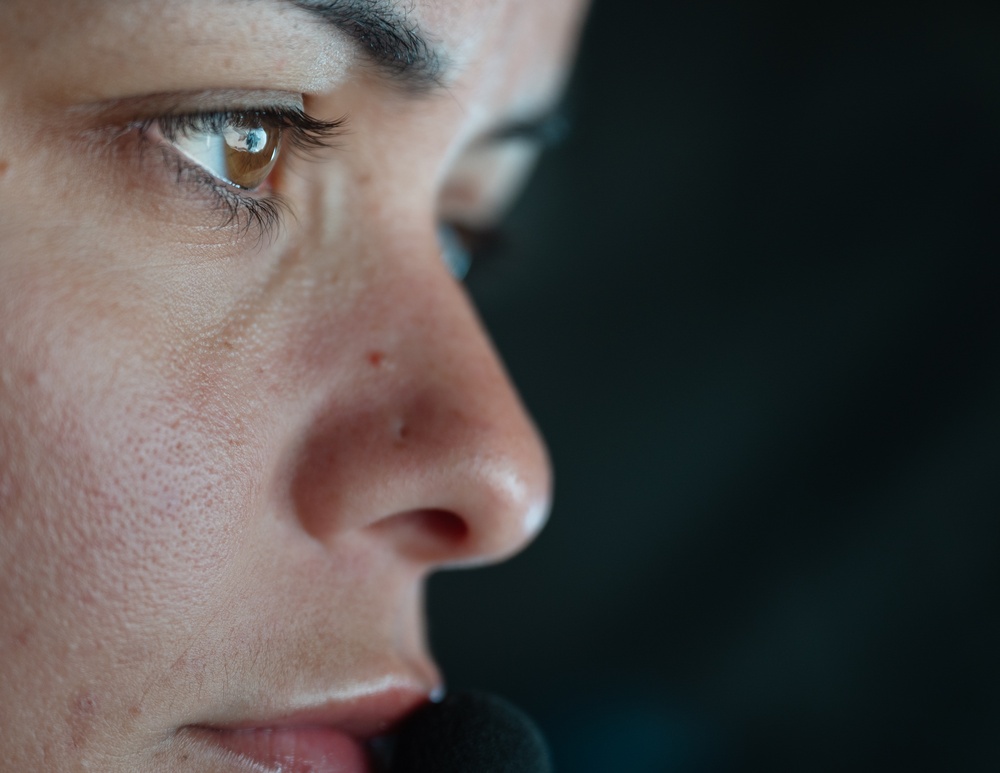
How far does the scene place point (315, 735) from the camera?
498mm

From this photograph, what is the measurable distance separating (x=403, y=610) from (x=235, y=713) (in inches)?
4.5

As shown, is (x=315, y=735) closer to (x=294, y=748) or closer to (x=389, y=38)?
(x=294, y=748)

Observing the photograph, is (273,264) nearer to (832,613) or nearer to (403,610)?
(403,610)

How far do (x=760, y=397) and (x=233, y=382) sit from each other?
76 centimetres

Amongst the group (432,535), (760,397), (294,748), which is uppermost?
(760,397)

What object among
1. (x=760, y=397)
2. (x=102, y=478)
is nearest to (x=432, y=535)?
(x=102, y=478)

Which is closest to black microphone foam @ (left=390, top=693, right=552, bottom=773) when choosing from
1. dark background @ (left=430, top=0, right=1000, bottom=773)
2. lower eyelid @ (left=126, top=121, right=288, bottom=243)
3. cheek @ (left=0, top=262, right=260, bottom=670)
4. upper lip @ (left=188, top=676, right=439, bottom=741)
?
upper lip @ (left=188, top=676, right=439, bottom=741)

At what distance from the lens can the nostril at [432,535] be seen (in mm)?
521

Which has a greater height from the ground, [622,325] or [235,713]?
[622,325]

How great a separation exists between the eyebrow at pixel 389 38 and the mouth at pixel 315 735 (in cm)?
33

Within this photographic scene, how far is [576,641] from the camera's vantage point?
1165mm

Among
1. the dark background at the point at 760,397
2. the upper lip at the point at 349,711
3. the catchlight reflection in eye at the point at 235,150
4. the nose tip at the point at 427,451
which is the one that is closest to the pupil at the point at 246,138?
the catchlight reflection in eye at the point at 235,150

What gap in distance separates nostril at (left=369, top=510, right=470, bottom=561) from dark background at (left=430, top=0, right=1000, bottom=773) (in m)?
0.46

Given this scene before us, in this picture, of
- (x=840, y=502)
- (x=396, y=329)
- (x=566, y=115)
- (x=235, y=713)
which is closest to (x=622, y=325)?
(x=840, y=502)
